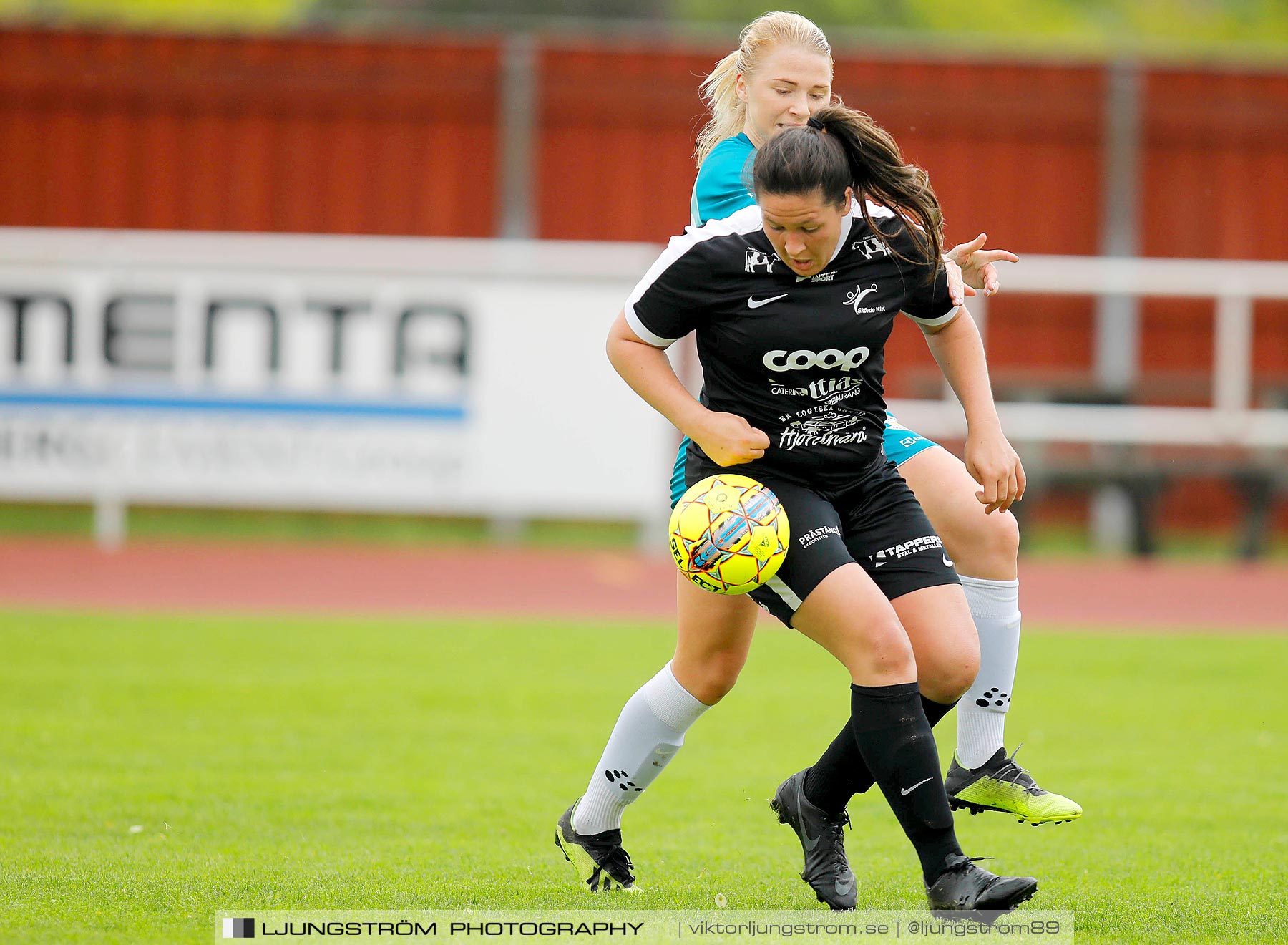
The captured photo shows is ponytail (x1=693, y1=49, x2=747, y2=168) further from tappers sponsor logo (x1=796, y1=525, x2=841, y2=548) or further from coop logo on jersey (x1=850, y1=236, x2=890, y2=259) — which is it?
tappers sponsor logo (x1=796, y1=525, x2=841, y2=548)

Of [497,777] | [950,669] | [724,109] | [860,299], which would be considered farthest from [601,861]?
[724,109]

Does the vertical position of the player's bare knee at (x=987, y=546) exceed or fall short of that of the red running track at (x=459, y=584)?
it exceeds it

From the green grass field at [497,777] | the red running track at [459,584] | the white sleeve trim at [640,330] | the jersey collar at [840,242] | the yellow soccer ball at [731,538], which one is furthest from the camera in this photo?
the red running track at [459,584]

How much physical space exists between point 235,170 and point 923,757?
13831mm

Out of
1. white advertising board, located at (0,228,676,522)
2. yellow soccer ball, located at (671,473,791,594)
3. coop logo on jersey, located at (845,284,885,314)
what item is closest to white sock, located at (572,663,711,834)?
yellow soccer ball, located at (671,473,791,594)

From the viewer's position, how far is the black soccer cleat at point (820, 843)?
4020mm

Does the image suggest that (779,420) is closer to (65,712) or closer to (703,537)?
(703,537)

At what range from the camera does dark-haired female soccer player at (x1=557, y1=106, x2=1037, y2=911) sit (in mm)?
3705

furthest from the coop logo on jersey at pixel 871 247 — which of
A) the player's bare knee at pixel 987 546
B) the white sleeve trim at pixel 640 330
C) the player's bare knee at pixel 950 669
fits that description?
the player's bare knee at pixel 950 669

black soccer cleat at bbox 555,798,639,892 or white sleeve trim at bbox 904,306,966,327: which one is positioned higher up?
white sleeve trim at bbox 904,306,966,327

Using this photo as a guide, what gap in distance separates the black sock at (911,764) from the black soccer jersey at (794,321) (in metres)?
0.60

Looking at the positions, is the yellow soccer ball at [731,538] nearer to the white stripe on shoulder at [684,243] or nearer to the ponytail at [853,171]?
the white stripe on shoulder at [684,243]

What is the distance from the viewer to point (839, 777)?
4203mm

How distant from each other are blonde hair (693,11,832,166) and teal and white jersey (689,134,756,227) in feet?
0.43
